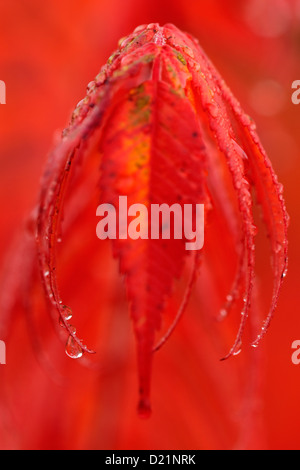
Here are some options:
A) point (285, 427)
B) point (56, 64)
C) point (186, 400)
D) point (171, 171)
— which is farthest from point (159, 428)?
point (171, 171)

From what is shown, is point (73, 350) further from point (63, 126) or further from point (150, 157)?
point (63, 126)

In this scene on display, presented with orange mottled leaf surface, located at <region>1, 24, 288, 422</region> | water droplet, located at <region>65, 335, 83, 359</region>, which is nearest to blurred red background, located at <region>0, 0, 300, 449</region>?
water droplet, located at <region>65, 335, 83, 359</region>

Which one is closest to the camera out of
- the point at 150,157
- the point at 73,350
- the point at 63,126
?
the point at 150,157

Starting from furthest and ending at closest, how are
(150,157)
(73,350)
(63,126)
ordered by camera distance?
(63,126)
(73,350)
(150,157)

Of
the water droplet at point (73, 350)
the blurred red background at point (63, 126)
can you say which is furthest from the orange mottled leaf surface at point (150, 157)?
the blurred red background at point (63, 126)

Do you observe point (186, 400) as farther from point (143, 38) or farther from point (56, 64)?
point (143, 38)

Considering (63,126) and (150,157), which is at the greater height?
(63,126)

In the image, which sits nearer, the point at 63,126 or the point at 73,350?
the point at 73,350

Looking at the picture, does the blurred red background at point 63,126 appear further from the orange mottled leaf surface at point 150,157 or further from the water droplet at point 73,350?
the orange mottled leaf surface at point 150,157

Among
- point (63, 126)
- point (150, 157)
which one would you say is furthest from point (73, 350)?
point (63, 126)

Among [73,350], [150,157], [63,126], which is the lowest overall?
[73,350]
